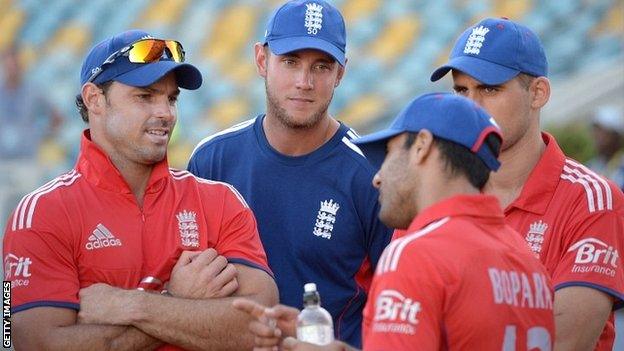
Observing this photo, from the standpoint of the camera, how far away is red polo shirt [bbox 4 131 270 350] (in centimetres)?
422

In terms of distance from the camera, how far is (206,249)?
4.44m

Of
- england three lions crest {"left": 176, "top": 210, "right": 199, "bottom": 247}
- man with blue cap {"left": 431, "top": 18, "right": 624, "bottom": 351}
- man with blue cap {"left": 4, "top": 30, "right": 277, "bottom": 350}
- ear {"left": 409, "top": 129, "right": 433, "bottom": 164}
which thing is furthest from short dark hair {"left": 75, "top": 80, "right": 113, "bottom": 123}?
ear {"left": 409, "top": 129, "right": 433, "bottom": 164}

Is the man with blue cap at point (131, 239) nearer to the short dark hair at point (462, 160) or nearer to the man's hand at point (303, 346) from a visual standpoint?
the man's hand at point (303, 346)

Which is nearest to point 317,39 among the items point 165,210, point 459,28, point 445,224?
point 165,210

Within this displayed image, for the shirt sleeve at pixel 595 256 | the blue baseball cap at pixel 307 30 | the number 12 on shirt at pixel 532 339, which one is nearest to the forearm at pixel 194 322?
the number 12 on shirt at pixel 532 339

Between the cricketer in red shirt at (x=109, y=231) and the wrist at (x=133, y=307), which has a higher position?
the cricketer in red shirt at (x=109, y=231)

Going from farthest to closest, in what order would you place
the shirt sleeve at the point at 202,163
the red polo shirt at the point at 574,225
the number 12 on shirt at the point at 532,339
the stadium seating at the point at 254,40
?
the stadium seating at the point at 254,40 < the shirt sleeve at the point at 202,163 < the red polo shirt at the point at 574,225 < the number 12 on shirt at the point at 532,339

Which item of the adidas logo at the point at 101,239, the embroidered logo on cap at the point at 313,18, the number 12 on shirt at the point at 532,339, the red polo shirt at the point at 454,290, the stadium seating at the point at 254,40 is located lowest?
the number 12 on shirt at the point at 532,339

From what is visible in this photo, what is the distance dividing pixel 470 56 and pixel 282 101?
31.9 inches

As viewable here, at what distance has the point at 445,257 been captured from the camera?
133 inches

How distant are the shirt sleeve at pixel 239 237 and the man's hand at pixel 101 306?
42cm

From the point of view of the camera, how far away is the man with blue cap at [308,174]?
202 inches

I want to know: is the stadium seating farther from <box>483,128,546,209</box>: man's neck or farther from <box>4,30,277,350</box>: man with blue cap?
<box>4,30,277,350</box>: man with blue cap

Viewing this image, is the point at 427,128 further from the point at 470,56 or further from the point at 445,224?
the point at 470,56
